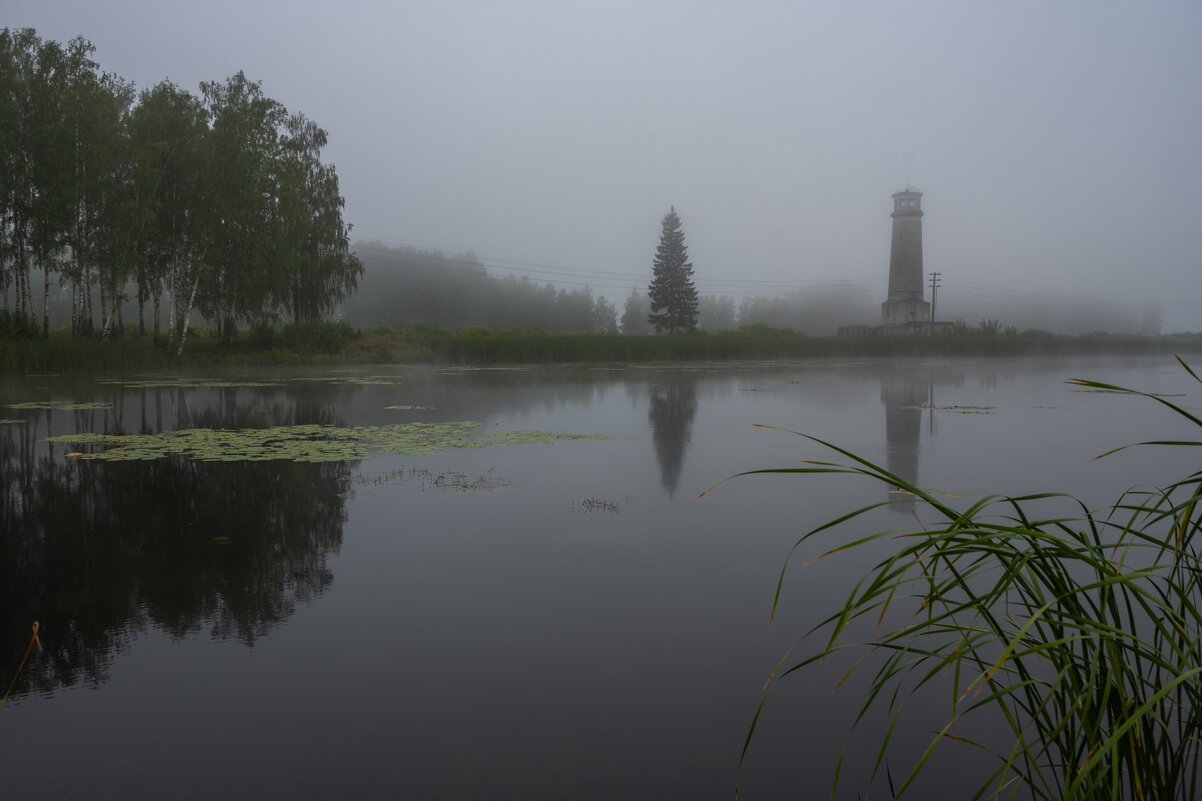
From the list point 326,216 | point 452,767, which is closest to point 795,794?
point 452,767

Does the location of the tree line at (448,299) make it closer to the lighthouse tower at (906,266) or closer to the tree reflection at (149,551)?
the lighthouse tower at (906,266)

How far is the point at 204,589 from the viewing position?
15.3ft

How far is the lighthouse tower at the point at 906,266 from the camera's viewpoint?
65.4 meters

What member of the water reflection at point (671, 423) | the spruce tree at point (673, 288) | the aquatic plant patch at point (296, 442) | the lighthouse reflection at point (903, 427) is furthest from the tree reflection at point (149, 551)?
the spruce tree at point (673, 288)

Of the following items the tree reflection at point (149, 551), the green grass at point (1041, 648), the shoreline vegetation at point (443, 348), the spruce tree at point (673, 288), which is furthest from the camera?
the spruce tree at point (673, 288)

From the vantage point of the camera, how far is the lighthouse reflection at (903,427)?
8016 millimetres

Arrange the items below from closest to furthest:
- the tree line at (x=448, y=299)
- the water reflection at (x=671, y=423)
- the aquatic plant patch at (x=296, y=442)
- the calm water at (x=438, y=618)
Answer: the calm water at (x=438, y=618) → the water reflection at (x=671, y=423) → the aquatic plant patch at (x=296, y=442) → the tree line at (x=448, y=299)

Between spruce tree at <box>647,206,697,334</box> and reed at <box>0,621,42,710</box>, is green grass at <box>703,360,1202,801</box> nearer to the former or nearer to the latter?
reed at <box>0,621,42,710</box>

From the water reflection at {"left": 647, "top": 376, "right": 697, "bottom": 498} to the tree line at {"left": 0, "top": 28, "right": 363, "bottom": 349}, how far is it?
818 inches

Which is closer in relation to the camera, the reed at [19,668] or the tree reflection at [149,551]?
the reed at [19,668]

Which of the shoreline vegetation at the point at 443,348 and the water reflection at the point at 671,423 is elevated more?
the shoreline vegetation at the point at 443,348

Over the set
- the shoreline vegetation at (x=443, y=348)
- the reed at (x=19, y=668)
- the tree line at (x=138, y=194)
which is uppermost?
the tree line at (x=138, y=194)

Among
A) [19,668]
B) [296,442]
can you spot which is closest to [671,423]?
[296,442]

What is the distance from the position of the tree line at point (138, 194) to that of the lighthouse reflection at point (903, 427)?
25.2 metres
